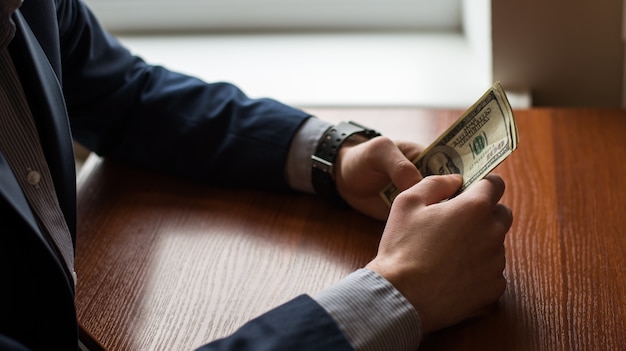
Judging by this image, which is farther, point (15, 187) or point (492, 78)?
point (492, 78)

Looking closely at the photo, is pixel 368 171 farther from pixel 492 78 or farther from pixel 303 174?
pixel 492 78

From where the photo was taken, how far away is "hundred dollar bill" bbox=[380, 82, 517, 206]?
1059mm

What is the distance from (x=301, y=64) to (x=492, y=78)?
1.46 feet

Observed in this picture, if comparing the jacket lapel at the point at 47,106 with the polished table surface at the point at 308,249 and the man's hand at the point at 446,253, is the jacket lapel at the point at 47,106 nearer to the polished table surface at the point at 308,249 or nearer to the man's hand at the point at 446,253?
the polished table surface at the point at 308,249

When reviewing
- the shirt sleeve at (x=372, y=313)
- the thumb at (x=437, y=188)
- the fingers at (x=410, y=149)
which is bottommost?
the shirt sleeve at (x=372, y=313)

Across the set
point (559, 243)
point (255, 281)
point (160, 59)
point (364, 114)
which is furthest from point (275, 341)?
point (160, 59)

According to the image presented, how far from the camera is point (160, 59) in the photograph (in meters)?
1.98

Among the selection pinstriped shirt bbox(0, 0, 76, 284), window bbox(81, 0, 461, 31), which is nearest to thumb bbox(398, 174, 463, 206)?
pinstriped shirt bbox(0, 0, 76, 284)

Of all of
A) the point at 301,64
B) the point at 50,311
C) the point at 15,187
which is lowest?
the point at 301,64

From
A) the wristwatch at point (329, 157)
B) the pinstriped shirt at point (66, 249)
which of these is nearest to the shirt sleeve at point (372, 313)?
the pinstriped shirt at point (66, 249)

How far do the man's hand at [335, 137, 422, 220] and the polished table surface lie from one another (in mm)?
26

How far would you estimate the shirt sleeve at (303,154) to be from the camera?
1262mm

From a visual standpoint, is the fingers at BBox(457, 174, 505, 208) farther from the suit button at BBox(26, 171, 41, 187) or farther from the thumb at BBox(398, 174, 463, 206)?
the suit button at BBox(26, 171, 41, 187)

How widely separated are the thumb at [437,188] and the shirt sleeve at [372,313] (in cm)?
14
